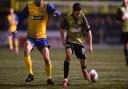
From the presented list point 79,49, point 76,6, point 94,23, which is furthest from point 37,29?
point 94,23

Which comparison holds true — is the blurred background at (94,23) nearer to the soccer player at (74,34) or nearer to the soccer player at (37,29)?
the soccer player at (37,29)

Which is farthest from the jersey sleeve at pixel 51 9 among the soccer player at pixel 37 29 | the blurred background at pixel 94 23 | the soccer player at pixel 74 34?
the blurred background at pixel 94 23

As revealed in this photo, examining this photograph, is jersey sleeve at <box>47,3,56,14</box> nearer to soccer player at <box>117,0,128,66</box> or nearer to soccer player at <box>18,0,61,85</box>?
soccer player at <box>18,0,61,85</box>

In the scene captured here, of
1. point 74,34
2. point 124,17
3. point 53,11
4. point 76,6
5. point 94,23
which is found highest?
point 76,6

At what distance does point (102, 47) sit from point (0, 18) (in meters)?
6.77

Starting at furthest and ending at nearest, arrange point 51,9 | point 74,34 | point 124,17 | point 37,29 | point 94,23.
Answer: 1. point 94,23
2. point 124,17
3. point 37,29
4. point 51,9
5. point 74,34

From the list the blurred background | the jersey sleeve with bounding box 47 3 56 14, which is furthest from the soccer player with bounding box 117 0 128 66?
the blurred background

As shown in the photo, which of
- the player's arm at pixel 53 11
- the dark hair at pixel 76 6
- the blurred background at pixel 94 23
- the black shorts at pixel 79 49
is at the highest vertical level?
the dark hair at pixel 76 6

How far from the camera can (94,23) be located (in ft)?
113

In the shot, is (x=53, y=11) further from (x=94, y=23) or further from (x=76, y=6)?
(x=94, y=23)

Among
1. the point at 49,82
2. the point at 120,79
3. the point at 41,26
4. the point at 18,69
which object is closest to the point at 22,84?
the point at 49,82

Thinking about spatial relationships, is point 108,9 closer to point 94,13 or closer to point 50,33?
point 94,13

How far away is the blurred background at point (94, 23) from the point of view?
34.0 m

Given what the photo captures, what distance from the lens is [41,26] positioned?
14055 millimetres
